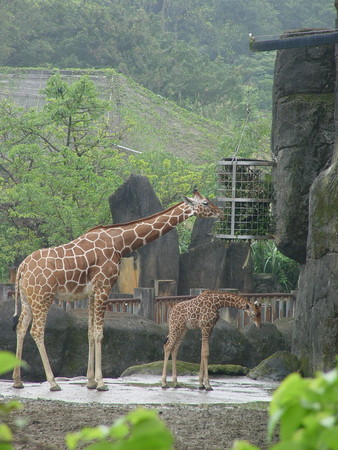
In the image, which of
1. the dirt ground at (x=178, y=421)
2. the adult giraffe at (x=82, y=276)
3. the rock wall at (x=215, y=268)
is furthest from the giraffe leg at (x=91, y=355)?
the rock wall at (x=215, y=268)

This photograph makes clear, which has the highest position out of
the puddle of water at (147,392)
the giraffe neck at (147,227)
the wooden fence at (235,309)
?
the giraffe neck at (147,227)

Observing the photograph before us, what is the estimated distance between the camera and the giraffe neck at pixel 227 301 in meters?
11.1

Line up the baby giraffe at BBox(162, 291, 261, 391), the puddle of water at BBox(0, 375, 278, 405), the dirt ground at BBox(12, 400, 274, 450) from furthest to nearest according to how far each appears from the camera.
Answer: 1. the baby giraffe at BBox(162, 291, 261, 391)
2. the puddle of water at BBox(0, 375, 278, 405)
3. the dirt ground at BBox(12, 400, 274, 450)

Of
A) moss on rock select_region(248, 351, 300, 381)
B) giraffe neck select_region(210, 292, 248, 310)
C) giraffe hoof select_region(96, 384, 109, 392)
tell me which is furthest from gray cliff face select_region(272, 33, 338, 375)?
giraffe hoof select_region(96, 384, 109, 392)

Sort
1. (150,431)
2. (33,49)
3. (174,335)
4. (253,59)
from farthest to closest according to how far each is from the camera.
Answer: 1. (253,59)
2. (33,49)
3. (174,335)
4. (150,431)

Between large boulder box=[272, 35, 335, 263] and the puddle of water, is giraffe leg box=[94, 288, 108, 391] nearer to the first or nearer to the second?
the puddle of water

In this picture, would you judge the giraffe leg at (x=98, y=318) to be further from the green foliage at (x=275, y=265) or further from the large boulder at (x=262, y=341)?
the green foliage at (x=275, y=265)

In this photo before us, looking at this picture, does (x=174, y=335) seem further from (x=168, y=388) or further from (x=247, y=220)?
(x=247, y=220)

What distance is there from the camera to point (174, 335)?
11.1 metres

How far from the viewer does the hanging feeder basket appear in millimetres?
11812

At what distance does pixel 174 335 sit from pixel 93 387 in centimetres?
122

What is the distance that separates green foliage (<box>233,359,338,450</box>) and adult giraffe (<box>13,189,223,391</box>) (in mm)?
8681

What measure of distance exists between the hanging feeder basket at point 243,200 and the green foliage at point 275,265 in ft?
34.7

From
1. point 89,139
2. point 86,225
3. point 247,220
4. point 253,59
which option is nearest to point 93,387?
point 247,220
